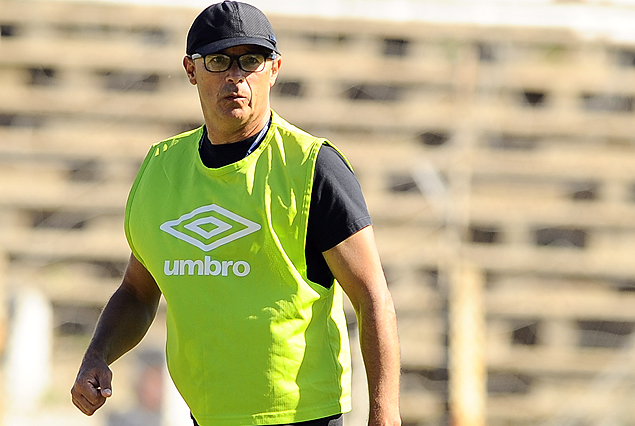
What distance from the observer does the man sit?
1.87m

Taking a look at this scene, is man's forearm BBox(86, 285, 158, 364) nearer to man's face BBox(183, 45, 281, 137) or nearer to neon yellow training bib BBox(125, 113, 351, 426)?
neon yellow training bib BBox(125, 113, 351, 426)

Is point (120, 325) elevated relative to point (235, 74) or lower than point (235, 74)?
lower

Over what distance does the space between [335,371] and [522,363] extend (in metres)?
3.35

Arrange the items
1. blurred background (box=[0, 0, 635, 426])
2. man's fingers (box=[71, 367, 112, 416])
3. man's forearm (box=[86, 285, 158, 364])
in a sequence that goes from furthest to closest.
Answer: blurred background (box=[0, 0, 635, 426]) < man's forearm (box=[86, 285, 158, 364]) < man's fingers (box=[71, 367, 112, 416])

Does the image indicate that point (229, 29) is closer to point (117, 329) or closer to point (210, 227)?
point (210, 227)

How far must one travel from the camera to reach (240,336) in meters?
1.91

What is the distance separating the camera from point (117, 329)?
85.0 inches

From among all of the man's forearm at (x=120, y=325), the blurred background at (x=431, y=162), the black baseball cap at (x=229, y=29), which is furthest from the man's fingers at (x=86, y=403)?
the blurred background at (x=431, y=162)

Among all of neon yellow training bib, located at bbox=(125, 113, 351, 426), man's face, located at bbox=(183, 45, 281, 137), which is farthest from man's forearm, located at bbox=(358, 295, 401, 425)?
man's face, located at bbox=(183, 45, 281, 137)

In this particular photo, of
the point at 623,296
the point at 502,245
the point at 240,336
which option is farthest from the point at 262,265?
the point at 623,296

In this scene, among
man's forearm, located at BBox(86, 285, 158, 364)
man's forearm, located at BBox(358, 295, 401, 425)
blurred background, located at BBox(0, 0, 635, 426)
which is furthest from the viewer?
blurred background, located at BBox(0, 0, 635, 426)

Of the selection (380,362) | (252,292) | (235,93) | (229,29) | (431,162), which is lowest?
(431,162)

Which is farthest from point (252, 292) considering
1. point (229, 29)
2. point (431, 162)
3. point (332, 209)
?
point (431, 162)

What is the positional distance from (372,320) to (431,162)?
3.30 metres
